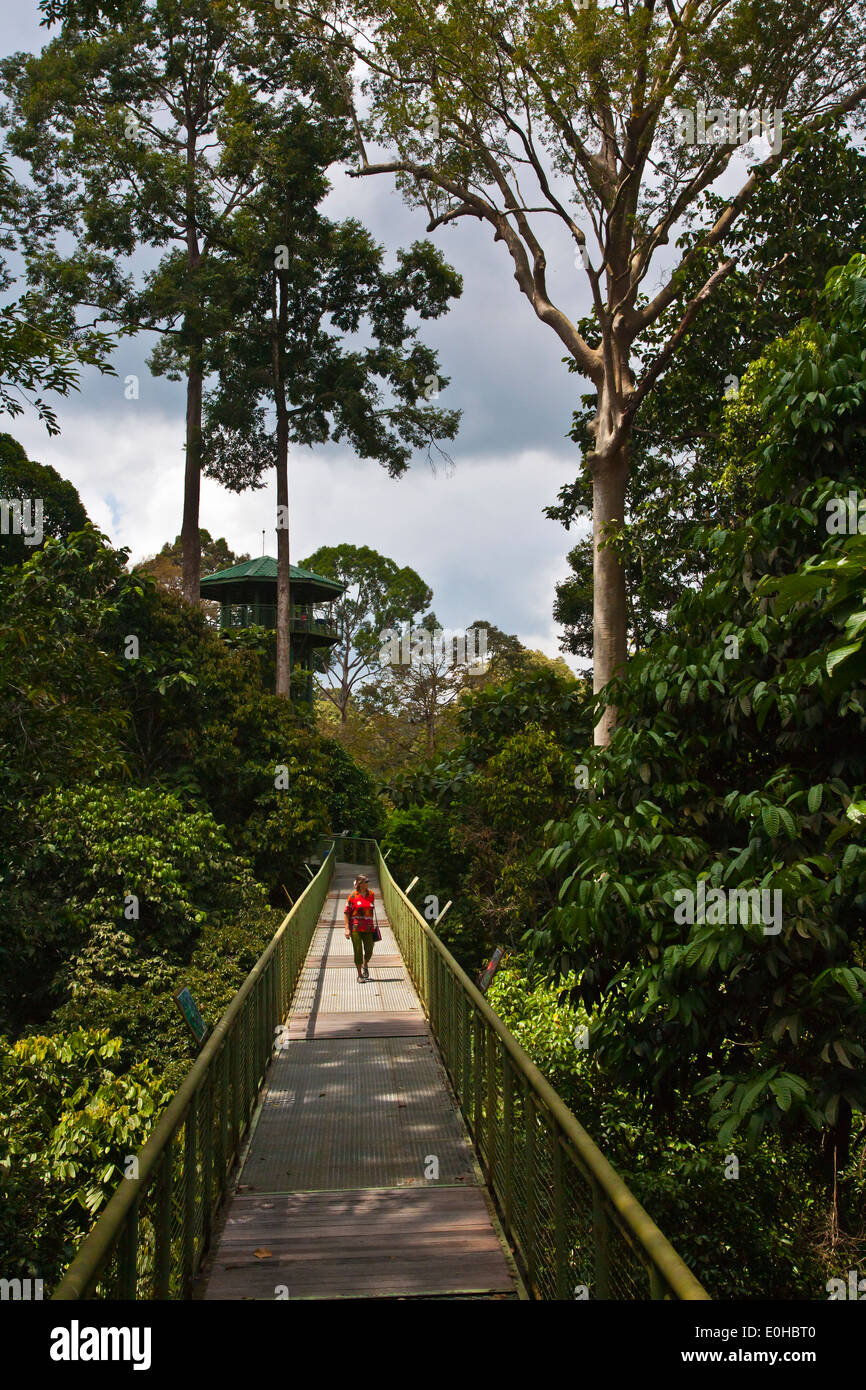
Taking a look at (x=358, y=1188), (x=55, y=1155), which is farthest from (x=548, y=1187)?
(x=55, y=1155)

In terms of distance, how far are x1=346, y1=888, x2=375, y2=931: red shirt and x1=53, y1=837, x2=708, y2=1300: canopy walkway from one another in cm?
393

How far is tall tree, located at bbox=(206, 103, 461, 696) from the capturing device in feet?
106

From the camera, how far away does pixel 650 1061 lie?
6.94 meters

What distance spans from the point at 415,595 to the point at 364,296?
98.2ft

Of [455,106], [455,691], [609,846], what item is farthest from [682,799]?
[455,691]

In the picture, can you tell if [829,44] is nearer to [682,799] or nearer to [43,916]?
[682,799]

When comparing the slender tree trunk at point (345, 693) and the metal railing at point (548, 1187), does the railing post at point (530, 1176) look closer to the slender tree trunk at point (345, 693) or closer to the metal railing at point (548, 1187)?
the metal railing at point (548, 1187)

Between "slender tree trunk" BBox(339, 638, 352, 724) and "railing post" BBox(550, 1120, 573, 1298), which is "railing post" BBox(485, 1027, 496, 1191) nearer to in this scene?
"railing post" BBox(550, 1120, 573, 1298)

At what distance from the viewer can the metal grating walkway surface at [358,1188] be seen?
16.9ft

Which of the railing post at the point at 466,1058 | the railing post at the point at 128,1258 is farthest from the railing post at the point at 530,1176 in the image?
the railing post at the point at 466,1058

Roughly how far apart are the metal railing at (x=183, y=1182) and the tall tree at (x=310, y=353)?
24.9 meters

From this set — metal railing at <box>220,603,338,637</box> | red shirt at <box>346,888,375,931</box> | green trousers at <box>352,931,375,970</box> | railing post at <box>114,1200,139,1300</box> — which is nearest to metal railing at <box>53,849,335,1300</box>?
railing post at <box>114,1200,139,1300</box>

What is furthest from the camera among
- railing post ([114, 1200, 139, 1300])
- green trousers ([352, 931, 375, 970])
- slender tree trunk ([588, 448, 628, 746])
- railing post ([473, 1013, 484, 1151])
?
slender tree trunk ([588, 448, 628, 746])
